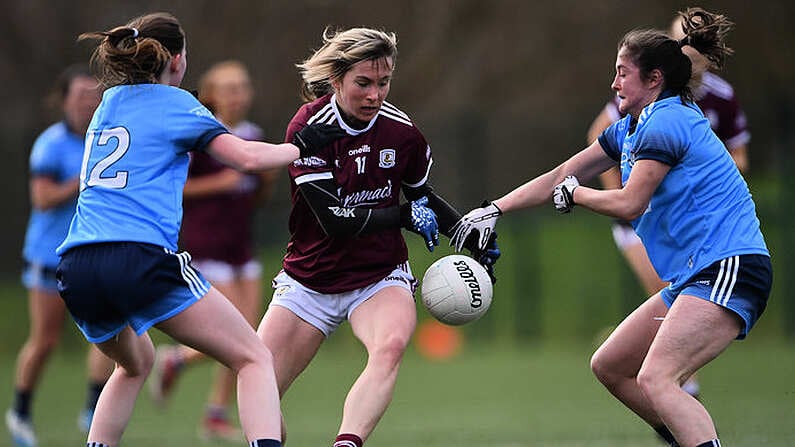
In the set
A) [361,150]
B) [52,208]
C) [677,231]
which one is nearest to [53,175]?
[52,208]

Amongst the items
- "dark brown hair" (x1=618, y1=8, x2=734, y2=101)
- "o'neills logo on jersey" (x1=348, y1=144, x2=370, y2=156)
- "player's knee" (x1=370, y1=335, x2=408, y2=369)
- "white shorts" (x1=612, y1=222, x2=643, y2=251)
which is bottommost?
"white shorts" (x1=612, y1=222, x2=643, y2=251)

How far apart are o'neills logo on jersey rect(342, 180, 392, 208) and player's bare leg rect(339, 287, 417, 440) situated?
39 cm

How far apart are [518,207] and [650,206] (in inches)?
29.2

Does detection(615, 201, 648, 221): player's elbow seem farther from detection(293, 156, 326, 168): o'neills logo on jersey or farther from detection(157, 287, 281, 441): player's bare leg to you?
detection(157, 287, 281, 441): player's bare leg

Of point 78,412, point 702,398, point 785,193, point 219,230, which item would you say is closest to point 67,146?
point 219,230

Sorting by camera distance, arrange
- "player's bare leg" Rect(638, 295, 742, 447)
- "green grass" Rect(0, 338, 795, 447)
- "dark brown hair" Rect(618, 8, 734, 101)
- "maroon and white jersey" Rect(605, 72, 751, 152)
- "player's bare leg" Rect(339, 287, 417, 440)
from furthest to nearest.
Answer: "green grass" Rect(0, 338, 795, 447), "maroon and white jersey" Rect(605, 72, 751, 152), "player's bare leg" Rect(339, 287, 417, 440), "dark brown hair" Rect(618, 8, 734, 101), "player's bare leg" Rect(638, 295, 742, 447)

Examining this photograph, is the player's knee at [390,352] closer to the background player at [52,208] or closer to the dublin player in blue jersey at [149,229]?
the dublin player in blue jersey at [149,229]

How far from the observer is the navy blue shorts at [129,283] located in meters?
5.10

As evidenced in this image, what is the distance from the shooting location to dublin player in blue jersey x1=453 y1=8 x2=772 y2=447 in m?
5.14

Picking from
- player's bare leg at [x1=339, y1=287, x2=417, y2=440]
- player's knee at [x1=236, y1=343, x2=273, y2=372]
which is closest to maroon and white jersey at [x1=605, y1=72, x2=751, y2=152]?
player's bare leg at [x1=339, y1=287, x2=417, y2=440]

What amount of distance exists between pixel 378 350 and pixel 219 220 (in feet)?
14.1

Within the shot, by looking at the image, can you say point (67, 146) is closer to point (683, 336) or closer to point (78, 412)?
point (78, 412)

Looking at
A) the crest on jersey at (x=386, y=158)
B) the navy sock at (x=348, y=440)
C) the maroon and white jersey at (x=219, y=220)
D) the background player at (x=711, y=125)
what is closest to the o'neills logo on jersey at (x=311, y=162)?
the crest on jersey at (x=386, y=158)

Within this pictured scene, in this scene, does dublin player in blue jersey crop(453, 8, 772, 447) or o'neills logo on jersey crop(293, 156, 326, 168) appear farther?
o'neills logo on jersey crop(293, 156, 326, 168)
